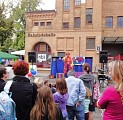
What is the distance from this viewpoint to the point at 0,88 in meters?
4.36

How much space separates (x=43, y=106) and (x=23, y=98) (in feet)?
1.49

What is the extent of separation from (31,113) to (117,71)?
4.03ft

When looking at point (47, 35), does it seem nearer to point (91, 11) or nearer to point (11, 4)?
point (91, 11)

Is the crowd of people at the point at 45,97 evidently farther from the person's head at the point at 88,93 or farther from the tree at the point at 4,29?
the tree at the point at 4,29

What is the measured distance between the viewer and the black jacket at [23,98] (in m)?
4.23

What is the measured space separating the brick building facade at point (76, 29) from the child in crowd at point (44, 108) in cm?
3619

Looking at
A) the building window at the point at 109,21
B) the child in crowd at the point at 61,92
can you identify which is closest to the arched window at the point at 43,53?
the building window at the point at 109,21

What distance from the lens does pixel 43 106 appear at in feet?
12.8

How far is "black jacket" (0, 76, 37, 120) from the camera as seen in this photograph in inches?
167

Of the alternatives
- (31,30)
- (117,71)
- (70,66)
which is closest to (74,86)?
(117,71)

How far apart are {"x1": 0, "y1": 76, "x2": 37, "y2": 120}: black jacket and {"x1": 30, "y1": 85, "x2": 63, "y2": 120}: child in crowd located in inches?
12.2

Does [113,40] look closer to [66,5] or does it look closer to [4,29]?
[66,5]

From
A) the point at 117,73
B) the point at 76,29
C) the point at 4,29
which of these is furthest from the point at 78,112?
the point at 4,29

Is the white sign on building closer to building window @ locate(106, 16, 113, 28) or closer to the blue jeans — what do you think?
building window @ locate(106, 16, 113, 28)
